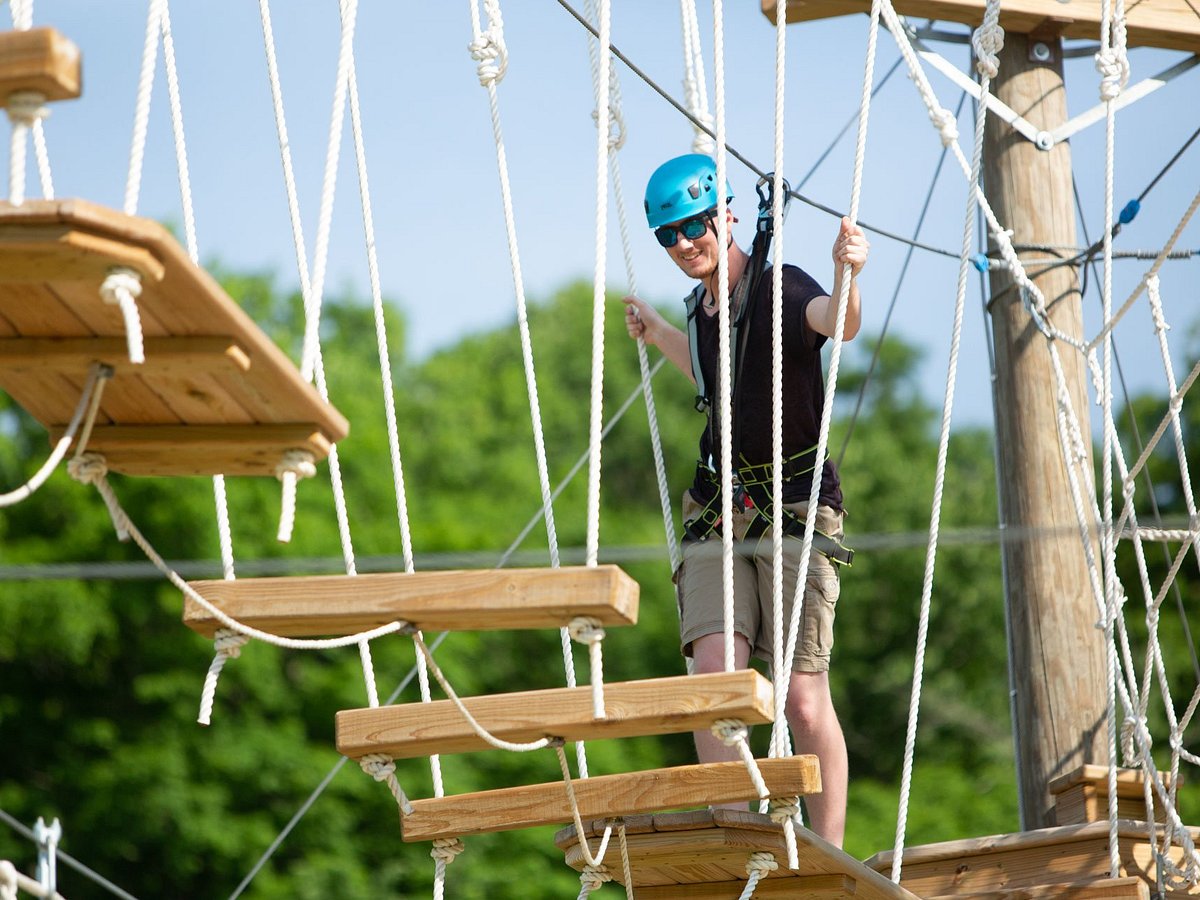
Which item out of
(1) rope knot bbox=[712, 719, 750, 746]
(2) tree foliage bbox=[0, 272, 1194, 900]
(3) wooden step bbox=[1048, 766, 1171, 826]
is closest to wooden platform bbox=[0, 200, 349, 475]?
(1) rope knot bbox=[712, 719, 750, 746]

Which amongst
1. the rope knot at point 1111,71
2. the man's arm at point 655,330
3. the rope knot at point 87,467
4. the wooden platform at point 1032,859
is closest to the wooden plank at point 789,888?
the wooden platform at point 1032,859

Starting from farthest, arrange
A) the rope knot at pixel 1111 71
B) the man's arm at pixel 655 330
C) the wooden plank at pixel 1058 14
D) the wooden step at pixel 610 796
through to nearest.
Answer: the wooden plank at pixel 1058 14 < the rope knot at pixel 1111 71 < the man's arm at pixel 655 330 < the wooden step at pixel 610 796

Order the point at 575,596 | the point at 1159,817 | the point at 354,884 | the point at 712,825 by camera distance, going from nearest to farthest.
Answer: the point at 575,596 < the point at 712,825 < the point at 1159,817 < the point at 354,884

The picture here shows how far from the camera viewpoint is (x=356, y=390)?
54.9ft

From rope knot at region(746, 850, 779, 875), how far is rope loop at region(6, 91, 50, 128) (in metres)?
1.57

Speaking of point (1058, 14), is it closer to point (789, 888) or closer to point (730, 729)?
point (789, 888)

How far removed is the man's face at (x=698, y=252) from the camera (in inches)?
130

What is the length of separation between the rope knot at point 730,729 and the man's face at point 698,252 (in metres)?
1.05

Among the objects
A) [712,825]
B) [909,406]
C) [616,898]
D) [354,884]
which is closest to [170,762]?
[354,884]

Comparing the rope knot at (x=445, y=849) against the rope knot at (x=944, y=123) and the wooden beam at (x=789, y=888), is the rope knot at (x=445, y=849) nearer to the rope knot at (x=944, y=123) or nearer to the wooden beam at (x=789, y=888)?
the wooden beam at (x=789, y=888)

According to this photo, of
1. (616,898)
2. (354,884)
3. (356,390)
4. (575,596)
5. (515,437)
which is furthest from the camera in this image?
(515,437)

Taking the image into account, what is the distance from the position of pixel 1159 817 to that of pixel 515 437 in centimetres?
1639

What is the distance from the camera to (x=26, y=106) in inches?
73.2

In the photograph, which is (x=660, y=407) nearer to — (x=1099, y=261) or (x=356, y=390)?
(x=356, y=390)
